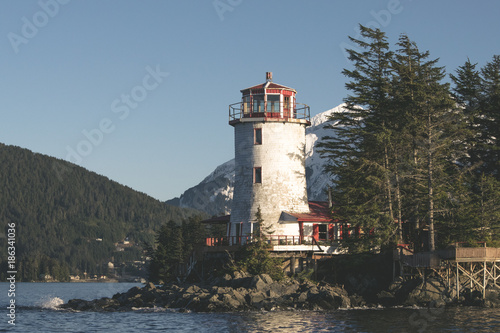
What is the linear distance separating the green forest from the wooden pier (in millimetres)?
2316

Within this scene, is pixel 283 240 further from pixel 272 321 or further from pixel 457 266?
pixel 272 321

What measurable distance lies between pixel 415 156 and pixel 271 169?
1324 cm

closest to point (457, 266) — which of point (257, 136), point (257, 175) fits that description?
point (257, 175)

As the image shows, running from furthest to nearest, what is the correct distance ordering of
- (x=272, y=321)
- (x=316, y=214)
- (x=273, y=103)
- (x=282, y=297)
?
(x=316, y=214) < (x=273, y=103) < (x=282, y=297) < (x=272, y=321)

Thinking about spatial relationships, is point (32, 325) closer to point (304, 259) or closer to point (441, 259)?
point (304, 259)

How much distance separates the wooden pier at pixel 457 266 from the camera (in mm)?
59156

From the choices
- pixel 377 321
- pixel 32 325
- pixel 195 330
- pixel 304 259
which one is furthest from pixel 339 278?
pixel 32 325

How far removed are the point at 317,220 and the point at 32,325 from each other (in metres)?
28.4

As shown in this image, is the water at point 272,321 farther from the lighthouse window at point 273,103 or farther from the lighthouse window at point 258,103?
the lighthouse window at point 273,103

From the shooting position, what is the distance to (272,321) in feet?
173

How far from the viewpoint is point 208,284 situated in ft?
228

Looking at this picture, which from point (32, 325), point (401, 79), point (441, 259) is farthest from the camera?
point (401, 79)

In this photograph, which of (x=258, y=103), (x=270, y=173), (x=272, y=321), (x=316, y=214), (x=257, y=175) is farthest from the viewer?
(x=316, y=214)

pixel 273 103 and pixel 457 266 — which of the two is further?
pixel 273 103
